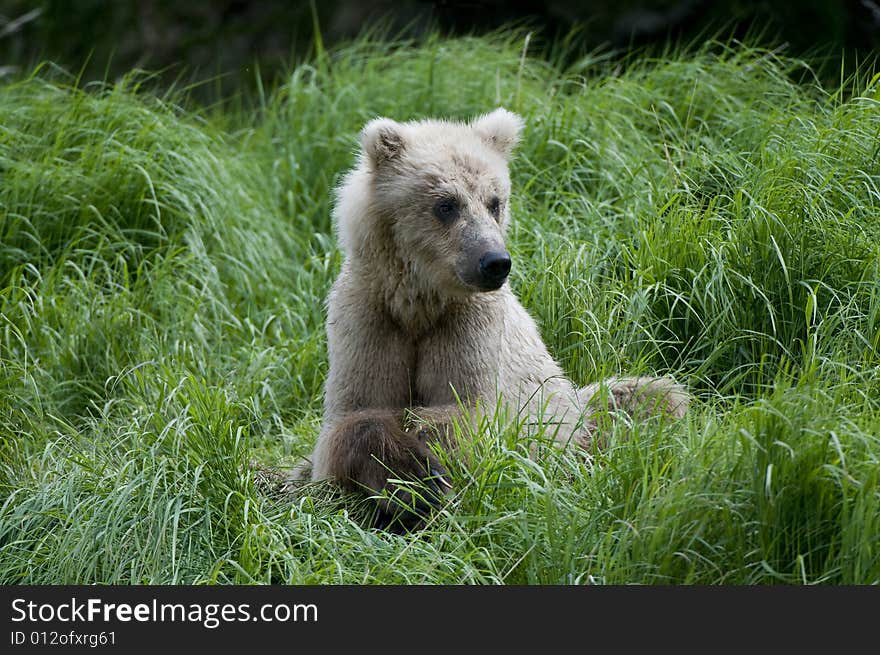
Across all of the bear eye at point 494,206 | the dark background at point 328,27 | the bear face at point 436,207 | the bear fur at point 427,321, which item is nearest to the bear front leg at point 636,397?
the bear fur at point 427,321

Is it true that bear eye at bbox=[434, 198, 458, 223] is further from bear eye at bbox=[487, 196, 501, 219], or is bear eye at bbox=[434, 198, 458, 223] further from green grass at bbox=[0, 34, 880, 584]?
green grass at bbox=[0, 34, 880, 584]

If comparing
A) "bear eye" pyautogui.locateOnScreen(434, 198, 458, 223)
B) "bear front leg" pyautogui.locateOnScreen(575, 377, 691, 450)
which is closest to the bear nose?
"bear eye" pyautogui.locateOnScreen(434, 198, 458, 223)

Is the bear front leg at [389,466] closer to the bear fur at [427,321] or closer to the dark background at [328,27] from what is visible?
the bear fur at [427,321]

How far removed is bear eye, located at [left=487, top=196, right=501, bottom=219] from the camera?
4227 millimetres

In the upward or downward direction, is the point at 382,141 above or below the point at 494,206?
above

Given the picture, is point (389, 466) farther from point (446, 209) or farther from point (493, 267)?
point (446, 209)

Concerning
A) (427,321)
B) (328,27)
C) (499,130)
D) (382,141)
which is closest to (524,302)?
(499,130)

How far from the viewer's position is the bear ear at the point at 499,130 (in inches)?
176

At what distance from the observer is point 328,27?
927 centimetres

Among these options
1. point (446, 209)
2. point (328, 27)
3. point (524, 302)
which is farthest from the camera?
point (328, 27)

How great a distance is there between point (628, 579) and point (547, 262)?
2327mm

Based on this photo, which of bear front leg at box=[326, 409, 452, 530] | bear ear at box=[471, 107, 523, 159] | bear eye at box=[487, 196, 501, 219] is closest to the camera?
bear front leg at box=[326, 409, 452, 530]

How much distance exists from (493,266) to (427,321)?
39cm

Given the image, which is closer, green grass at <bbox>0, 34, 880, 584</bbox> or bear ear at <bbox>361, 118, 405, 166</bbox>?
green grass at <bbox>0, 34, 880, 584</bbox>
